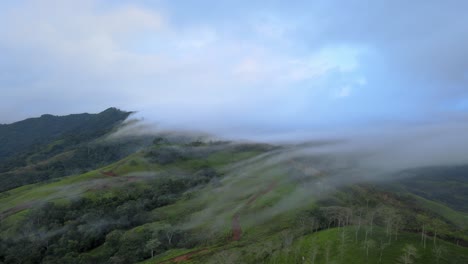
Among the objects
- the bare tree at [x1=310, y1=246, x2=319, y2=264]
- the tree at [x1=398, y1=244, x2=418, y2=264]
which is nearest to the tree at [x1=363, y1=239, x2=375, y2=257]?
the tree at [x1=398, y1=244, x2=418, y2=264]

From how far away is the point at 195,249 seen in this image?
190750 millimetres

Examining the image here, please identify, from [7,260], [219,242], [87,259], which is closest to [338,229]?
[219,242]

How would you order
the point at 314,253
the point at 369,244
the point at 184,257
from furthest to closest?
the point at 184,257 → the point at 369,244 → the point at 314,253

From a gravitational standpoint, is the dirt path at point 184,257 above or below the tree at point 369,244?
below

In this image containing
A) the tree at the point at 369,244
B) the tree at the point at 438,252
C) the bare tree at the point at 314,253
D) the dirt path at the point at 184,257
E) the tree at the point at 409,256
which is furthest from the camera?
the dirt path at the point at 184,257

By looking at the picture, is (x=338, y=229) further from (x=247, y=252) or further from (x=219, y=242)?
(x=219, y=242)

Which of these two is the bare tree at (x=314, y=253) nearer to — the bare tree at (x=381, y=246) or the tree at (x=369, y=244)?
the tree at (x=369, y=244)

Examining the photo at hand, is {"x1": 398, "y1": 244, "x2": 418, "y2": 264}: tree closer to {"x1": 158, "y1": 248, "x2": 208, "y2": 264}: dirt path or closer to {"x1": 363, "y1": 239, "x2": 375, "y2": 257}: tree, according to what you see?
{"x1": 363, "y1": 239, "x2": 375, "y2": 257}: tree

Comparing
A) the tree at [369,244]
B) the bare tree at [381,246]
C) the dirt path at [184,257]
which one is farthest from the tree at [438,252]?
the dirt path at [184,257]

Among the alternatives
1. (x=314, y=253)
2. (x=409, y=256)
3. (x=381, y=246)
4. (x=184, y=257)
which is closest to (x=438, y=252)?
(x=409, y=256)

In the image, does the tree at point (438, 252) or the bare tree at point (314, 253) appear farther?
the bare tree at point (314, 253)

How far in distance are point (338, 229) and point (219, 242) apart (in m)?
64.3

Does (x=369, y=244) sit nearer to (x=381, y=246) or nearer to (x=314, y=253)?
(x=381, y=246)

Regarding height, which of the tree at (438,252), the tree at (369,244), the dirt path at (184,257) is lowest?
the dirt path at (184,257)
